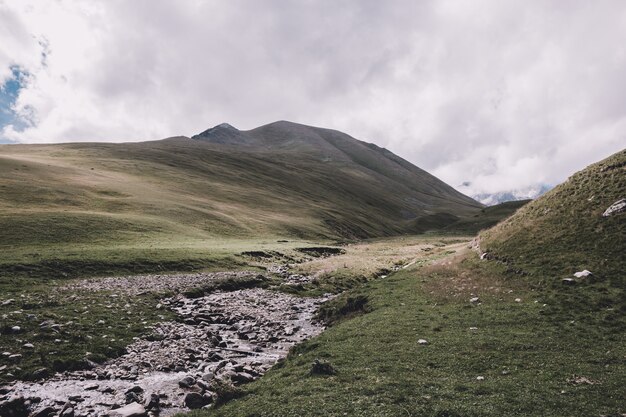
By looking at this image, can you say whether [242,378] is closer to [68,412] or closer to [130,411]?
[130,411]

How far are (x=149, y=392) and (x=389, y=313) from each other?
16.7m

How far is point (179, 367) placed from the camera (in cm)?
2061

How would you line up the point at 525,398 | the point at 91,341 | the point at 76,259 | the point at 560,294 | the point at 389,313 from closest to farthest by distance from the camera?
the point at 525,398 → the point at 91,341 → the point at 560,294 → the point at 389,313 → the point at 76,259

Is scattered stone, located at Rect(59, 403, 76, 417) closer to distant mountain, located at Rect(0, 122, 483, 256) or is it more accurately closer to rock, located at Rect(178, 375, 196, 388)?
rock, located at Rect(178, 375, 196, 388)

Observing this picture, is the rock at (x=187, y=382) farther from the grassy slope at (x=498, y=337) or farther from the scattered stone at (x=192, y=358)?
the grassy slope at (x=498, y=337)

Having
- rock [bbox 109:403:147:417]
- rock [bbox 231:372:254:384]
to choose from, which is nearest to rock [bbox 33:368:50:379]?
rock [bbox 109:403:147:417]

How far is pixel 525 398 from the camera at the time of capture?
13664 mm

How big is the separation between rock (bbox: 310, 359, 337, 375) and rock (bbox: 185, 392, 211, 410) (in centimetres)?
485

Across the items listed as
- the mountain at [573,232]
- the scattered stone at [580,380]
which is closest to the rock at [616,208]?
the mountain at [573,232]


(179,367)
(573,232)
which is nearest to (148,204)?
(179,367)

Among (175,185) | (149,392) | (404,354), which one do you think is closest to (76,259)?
(149,392)

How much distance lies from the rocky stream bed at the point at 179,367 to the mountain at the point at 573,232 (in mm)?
18984

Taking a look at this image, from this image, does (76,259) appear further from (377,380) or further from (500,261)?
(500,261)

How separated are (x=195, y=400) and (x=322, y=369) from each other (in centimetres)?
578
